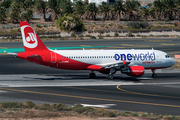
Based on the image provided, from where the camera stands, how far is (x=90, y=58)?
150 ft

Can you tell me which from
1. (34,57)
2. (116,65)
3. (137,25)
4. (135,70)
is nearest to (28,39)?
(34,57)

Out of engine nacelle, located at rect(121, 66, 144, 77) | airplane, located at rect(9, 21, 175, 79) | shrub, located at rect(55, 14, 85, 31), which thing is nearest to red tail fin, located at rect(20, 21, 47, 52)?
airplane, located at rect(9, 21, 175, 79)

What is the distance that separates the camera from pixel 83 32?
13425 centimetres

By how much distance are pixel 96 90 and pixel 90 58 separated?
9.39 m

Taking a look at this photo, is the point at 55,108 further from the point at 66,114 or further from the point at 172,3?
the point at 172,3

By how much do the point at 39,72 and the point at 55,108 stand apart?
2789 centimetres

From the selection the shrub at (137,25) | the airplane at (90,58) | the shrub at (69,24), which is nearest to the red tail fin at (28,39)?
the airplane at (90,58)

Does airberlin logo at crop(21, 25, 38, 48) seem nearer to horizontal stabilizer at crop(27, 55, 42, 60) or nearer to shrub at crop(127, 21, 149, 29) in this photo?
horizontal stabilizer at crop(27, 55, 42, 60)

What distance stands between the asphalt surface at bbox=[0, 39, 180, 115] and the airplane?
194 centimetres

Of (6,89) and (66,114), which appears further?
(6,89)

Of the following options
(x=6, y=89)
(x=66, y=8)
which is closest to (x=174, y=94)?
(x=6, y=89)

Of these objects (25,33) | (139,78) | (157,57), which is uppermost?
(25,33)

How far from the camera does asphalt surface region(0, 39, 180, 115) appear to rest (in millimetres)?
29734

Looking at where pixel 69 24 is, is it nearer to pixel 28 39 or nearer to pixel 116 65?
pixel 28 39
